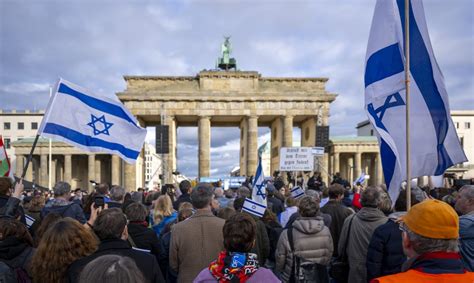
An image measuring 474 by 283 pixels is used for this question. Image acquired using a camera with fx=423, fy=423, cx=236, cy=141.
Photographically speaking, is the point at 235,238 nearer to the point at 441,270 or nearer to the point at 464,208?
the point at 441,270

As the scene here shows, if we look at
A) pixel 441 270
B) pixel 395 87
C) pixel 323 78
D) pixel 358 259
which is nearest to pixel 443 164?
pixel 395 87

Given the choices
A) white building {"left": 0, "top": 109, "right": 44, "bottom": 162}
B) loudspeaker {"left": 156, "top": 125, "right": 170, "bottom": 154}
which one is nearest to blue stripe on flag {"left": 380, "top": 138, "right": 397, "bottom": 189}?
loudspeaker {"left": 156, "top": 125, "right": 170, "bottom": 154}

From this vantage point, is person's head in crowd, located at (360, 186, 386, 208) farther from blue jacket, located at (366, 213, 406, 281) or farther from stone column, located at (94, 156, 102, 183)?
stone column, located at (94, 156, 102, 183)

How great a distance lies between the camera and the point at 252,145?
161 feet

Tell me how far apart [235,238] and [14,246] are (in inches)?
79.2

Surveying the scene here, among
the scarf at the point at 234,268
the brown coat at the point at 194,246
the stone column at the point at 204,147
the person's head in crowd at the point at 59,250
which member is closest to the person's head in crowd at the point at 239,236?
the scarf at the point at 234,268

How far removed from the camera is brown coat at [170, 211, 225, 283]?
478 centimetres

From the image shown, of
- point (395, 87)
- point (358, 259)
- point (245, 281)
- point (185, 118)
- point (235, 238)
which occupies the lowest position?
point (358, 259)

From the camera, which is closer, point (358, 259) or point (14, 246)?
point (14, 246)

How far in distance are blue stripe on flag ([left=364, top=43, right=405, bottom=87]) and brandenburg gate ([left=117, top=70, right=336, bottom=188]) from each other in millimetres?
43098

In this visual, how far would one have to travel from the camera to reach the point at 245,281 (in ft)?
9.87

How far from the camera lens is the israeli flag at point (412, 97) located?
4.94 meters

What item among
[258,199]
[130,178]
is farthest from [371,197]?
[130,178]

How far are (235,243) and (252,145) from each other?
45.7 metres
